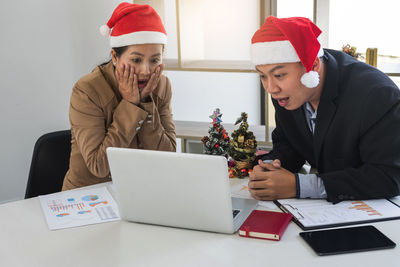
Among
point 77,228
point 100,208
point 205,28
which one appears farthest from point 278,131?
point 205,28

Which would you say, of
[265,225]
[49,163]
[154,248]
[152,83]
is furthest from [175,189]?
[49,163]

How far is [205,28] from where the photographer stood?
135 inches

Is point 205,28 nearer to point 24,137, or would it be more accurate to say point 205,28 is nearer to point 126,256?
point 24,137

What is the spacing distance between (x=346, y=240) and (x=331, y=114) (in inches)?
22.2

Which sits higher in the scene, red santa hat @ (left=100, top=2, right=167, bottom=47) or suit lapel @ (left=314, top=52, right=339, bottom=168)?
red santa hat @ (left=100, top=2, right=167, bottom=47)

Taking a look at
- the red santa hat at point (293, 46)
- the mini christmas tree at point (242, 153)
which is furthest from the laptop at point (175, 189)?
the red santa hat at point (293, 46)

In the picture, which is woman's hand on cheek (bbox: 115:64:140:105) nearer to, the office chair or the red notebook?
the office chair

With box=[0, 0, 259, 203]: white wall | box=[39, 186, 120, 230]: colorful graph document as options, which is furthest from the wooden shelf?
box=[39, 186, 120, 230]: colorful graph document

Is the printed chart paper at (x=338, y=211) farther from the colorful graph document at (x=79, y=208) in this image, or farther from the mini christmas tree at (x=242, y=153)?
the colorful graph document at (x=79, y=208)

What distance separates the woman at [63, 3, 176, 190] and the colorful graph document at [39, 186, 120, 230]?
0.60 ft

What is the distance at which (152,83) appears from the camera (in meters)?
2.05

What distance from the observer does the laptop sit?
51.3 inches

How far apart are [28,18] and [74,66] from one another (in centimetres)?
43

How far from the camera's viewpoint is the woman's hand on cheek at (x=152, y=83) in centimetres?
202
